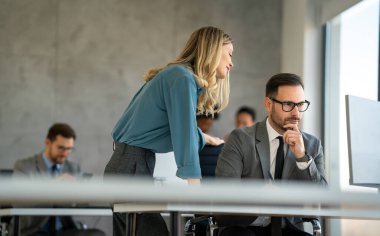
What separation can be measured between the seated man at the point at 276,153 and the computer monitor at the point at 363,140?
22cm

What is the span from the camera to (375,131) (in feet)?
8.66

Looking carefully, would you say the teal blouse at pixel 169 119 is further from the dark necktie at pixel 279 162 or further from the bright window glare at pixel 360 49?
the bright window glare at pixel 360 49

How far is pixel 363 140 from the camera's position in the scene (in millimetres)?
2578

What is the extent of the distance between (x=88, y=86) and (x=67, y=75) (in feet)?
0.68

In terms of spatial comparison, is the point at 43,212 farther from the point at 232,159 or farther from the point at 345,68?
the point at 345,68

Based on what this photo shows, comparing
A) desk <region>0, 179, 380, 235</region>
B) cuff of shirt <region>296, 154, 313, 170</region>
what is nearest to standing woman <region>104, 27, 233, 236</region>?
cuff of shirt <region>296, 154, 313, 170</region>

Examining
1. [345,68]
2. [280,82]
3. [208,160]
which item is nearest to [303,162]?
[280,82]

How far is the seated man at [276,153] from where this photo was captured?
271cm

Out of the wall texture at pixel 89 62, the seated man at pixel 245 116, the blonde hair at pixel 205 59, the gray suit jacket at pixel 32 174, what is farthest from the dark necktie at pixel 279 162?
the wall texture at pixel 89 62

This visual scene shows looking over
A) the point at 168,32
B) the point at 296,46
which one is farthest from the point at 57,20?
the point at 296,46

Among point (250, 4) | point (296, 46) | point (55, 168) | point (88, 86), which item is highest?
point (250, 4)

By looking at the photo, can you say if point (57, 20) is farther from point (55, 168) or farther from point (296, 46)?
point (296, 46)

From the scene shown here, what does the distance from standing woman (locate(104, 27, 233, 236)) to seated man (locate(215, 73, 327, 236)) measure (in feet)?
1.26

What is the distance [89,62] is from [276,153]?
3483 mm
